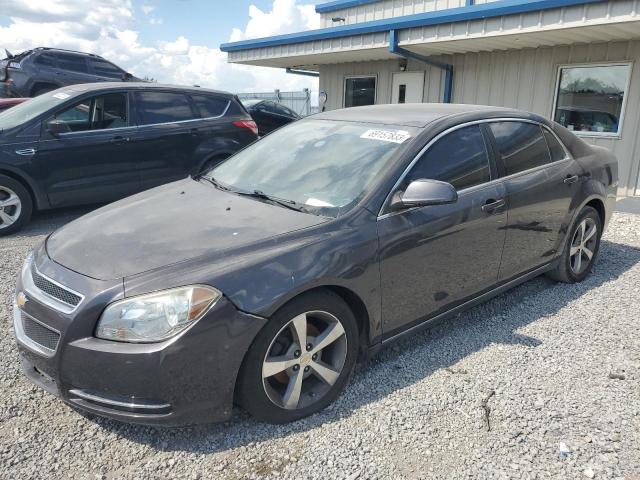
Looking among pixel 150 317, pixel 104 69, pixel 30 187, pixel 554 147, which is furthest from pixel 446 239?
pixel 104 69

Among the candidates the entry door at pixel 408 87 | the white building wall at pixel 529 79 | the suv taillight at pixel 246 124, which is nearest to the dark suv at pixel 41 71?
the white building wall at pixel 529 79

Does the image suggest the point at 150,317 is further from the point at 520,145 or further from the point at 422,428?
the point at 520,145

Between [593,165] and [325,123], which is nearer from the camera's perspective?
[325,123]

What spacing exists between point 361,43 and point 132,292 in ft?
29.6

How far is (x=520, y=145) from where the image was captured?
400 centimetres

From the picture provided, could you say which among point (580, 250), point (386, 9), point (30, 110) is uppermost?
point (386, 9)

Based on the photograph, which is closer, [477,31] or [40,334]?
[40,334]

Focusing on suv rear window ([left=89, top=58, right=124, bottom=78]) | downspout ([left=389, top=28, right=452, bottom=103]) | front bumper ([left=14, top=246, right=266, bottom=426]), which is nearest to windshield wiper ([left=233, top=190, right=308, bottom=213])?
front bumper ([left=14, top=246, right=266, bottom=426])

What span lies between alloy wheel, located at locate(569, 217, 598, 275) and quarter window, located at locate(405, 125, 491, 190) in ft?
4.95

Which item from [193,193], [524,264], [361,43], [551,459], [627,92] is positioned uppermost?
[361,43]

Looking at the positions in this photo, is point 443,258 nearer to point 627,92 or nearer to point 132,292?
point 132,292

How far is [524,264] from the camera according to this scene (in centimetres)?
403

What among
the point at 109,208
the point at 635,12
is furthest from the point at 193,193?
the point at 635,12

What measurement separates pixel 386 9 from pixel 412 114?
36.4ft
